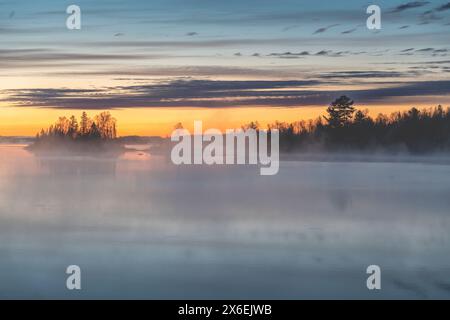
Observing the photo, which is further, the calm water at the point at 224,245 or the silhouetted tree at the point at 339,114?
the silhouetted tree at the point at 339,114

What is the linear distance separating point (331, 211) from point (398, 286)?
34.7 feet

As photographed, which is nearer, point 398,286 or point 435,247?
point 398,286

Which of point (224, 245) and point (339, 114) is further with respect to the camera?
point (339, 114)

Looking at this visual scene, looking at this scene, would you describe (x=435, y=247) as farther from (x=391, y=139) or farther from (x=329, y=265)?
(x=391, y=139)

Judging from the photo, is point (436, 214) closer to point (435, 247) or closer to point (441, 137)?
point (435, 247)

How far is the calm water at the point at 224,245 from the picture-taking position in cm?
1138

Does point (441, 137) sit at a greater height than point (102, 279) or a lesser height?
greater

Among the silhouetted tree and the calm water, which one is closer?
the calm water

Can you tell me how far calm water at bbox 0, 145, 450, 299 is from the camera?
11375 millimetres

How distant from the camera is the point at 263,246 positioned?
48.1 ft

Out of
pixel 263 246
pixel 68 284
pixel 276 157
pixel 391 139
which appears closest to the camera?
pixel 68 284

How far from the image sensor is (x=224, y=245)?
14938mm

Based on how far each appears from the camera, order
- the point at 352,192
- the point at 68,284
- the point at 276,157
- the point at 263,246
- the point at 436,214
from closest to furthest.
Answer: the point at 68,284 < the point at 263,246 < the point at 436,214 < the point at 352,192 < the point at 276,157

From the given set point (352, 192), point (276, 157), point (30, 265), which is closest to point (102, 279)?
point (30, 265)
